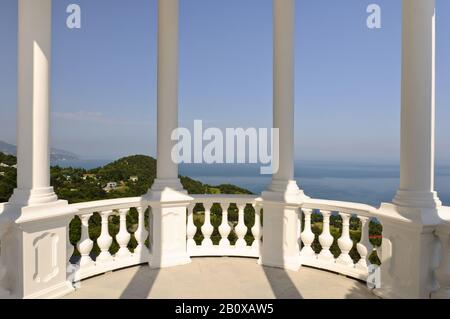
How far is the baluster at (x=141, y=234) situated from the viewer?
36.1ft

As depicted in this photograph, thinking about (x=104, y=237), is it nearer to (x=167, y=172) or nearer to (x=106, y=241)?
(x=106, y=241)

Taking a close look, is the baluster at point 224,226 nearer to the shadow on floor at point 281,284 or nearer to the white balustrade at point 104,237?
the shadow on floor at point 281,284

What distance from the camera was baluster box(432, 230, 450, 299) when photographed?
6925 mm

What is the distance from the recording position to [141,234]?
11.0 meters

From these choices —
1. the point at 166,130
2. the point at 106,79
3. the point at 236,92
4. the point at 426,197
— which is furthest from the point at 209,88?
the point at 426,197

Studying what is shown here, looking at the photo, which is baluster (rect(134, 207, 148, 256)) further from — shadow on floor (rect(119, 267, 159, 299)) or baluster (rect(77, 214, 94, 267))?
baluster (rect(77, 214, 94, 267))

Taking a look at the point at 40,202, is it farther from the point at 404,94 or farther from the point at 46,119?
the point at 404,94

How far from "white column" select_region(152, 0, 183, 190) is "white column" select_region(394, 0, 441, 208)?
25.0 feet
